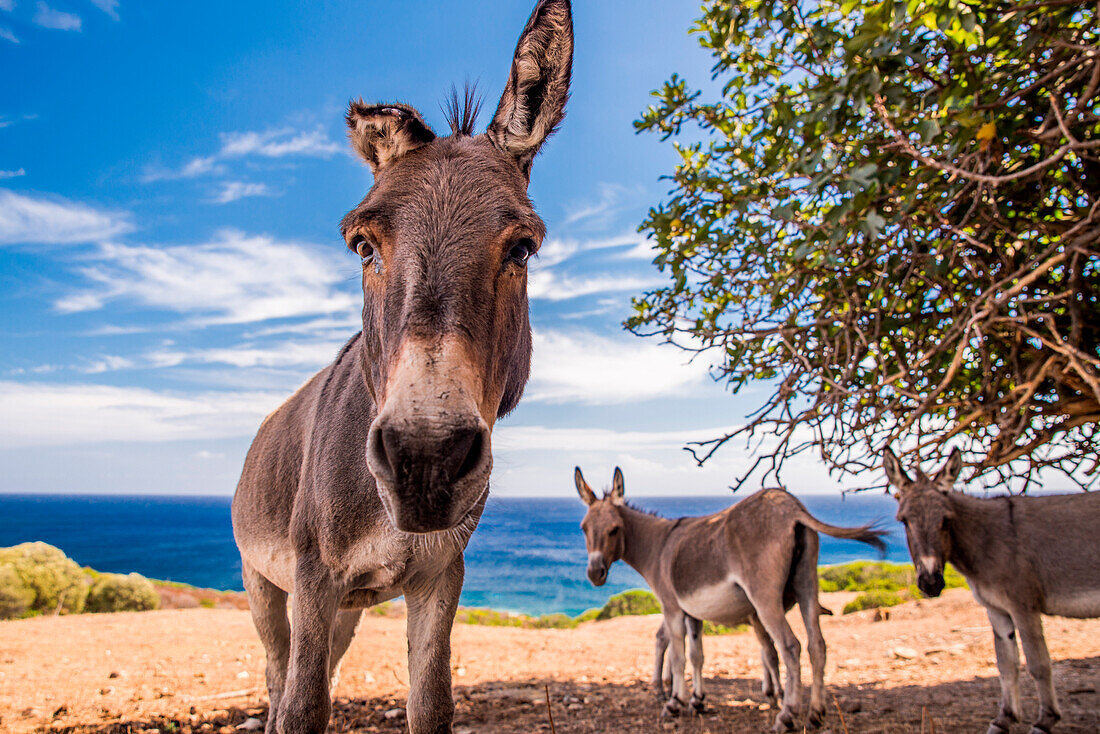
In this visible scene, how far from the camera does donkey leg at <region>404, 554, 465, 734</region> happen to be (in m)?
2.40

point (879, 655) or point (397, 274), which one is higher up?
point (397, 274)

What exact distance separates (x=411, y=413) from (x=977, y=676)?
25.0 ft

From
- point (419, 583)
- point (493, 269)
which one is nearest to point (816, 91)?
point (493, 269)

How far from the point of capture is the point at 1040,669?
429cm

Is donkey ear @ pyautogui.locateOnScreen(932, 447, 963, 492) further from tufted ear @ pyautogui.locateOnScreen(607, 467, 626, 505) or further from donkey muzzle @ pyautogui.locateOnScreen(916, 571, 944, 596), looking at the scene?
tufted ear @ pyautogui.locateOnScreen(607, 467, 626, 505)

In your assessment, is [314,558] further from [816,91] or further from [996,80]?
[996,80]

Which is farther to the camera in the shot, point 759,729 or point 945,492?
Result: point 945,492

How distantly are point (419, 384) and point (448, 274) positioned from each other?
1.50ft

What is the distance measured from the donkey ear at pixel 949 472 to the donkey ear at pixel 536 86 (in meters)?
4.59

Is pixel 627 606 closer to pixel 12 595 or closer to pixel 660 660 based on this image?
pixel 660 660

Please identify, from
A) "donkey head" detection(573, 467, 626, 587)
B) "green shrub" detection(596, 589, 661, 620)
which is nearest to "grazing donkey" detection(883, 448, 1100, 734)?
"donkey head" detection(573, 467, 626, 587)

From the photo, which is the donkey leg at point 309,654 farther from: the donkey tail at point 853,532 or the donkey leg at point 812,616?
the donkey tail at point 853,532

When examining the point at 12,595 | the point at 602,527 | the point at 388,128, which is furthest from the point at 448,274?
the point at 12,595

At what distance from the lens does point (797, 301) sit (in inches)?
186
